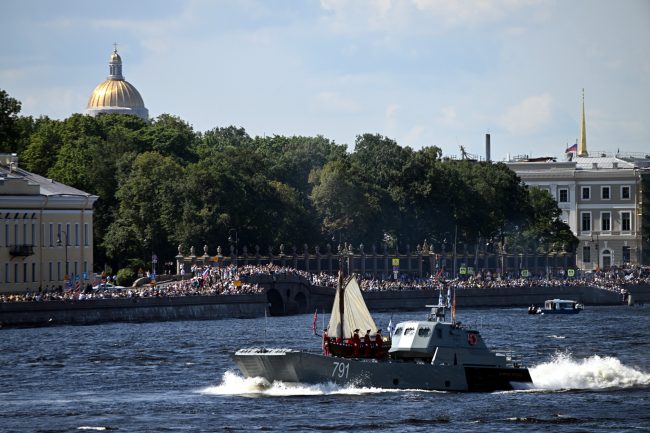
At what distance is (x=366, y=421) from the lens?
67.2m

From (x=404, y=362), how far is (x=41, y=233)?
69.2 m

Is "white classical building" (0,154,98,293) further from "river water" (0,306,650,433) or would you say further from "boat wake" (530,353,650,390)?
"boat wake" (530,353,650,390)

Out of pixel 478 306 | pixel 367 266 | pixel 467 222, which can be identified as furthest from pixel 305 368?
pixel 467 222

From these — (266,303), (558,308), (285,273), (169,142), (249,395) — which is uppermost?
(169,142)

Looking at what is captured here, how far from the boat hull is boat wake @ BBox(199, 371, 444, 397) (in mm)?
200

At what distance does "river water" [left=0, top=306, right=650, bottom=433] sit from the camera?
220ft

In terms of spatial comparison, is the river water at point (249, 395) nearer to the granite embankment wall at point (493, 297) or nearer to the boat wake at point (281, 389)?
the boat wake at point (281, 389)

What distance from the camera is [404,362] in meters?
74.1

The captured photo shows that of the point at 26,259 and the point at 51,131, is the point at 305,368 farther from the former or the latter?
the point at 51,131

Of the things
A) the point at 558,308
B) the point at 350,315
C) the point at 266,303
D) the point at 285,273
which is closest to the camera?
the point at 350,315

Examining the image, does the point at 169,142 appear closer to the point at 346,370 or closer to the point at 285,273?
the point at 285,273

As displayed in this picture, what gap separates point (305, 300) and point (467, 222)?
43828 millimetres

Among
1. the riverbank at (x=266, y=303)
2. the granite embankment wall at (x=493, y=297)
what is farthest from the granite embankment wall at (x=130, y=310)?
the granite embankment wall at (x=493, y=297)

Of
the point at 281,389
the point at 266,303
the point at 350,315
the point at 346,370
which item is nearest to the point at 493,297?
the point at 266,303
